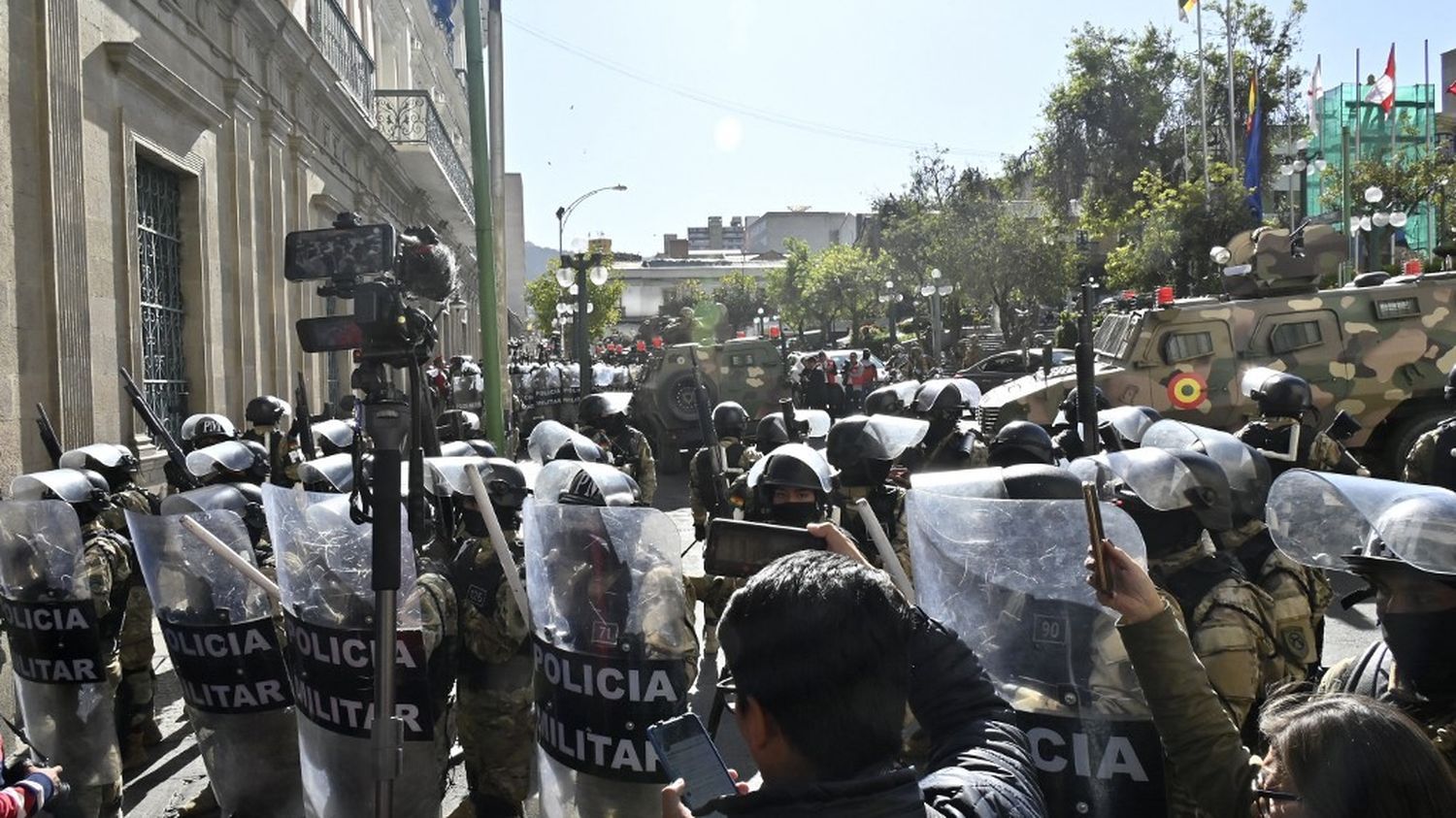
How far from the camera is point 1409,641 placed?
2277 millimetres

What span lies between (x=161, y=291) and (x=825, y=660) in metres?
12.2

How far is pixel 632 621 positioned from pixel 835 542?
0.78 meters

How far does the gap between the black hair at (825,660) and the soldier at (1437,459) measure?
5.23m

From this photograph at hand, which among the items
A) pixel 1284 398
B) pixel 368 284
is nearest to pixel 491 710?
pixel 368 284

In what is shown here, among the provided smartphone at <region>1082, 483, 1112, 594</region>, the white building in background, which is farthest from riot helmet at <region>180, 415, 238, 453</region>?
the white building in background

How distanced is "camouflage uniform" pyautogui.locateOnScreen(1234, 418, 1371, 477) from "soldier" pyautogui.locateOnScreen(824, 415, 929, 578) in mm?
3050

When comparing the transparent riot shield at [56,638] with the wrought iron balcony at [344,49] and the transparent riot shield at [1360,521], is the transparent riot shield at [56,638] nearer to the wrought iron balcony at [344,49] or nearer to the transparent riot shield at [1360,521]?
the transparent riot shield at [1360,521]

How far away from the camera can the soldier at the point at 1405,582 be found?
2244 mm

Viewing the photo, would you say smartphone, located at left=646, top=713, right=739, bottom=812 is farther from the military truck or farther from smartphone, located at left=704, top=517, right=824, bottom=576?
the military truck

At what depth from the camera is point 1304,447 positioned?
772 cm

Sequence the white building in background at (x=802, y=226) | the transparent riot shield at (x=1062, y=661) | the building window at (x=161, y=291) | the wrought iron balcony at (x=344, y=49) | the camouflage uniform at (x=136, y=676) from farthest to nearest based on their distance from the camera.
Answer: the white building in background at (x=802, y=226) < the wrought iron balcony at (x=344, y=49) < the building window at (x=161, y=291) < the camouflage uniform at (x=136, y=676) < the transparent riot shield at (x=1062, y=661)

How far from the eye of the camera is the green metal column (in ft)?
34.8

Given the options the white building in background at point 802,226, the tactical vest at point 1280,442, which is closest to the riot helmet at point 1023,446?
the tactical vest at point 1280,442

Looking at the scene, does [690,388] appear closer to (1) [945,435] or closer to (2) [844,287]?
(1) [945,435]
